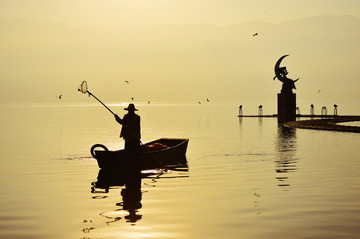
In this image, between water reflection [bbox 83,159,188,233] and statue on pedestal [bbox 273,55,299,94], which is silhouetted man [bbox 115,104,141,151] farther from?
statue on pedestal [bbox 273,55,299,94]

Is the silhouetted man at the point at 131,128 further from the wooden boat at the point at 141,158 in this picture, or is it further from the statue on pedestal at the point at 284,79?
the statue on pedestal at the point at 284,79

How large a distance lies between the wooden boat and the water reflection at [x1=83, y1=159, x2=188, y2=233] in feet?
0.97

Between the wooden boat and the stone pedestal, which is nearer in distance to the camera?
the wooden boat

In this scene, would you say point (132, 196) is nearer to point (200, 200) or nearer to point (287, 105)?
point (200, 200)

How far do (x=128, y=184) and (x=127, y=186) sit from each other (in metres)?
0.59

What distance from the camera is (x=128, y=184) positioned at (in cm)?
2291

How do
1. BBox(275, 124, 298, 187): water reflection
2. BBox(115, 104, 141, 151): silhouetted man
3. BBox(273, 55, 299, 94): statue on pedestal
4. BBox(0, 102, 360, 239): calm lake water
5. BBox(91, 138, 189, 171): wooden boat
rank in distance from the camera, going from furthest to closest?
BBox(273, 55, 299, 94): statue on pedestal
BBox(115, 104, 141, 151): silhouetted man
BBox(91, 138, 189, 171): wooden boat
BBox(275, 124, 298, 187): water reflection
BBox(0, 102, 360, 239): calm lake water

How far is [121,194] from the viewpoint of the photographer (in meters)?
20.0

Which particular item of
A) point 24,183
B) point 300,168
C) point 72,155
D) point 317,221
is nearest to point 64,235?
point 317,221

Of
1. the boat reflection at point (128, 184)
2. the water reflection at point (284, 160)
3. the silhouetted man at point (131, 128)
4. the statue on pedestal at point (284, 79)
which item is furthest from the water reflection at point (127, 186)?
the statue on pedestal at point (284, 79)

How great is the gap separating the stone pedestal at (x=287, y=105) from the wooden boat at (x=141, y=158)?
63165 mm

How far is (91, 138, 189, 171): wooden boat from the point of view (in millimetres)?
26125

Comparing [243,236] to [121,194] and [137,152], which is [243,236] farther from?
[137,152]

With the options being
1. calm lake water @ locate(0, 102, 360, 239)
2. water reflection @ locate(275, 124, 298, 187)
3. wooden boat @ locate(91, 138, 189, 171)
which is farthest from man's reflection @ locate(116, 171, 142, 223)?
water reflection @ locate(275, 124, 298, 187)
